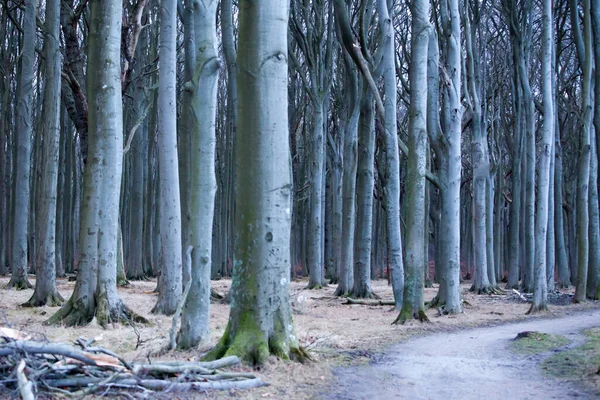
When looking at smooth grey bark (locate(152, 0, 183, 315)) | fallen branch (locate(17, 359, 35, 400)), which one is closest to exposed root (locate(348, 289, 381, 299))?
smooth grey bark (locate(152, 0, 183, 315))

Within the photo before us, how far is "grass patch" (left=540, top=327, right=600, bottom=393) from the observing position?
21.8ft

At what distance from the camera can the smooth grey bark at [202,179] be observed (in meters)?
7.32

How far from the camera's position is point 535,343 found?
9.17 metres

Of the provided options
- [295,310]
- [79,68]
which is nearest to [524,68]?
[295,310]

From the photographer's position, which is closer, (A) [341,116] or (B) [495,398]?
(B) [495,398]

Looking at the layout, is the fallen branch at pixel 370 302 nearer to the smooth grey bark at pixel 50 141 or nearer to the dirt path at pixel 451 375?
the dirt path at pixel 451 375

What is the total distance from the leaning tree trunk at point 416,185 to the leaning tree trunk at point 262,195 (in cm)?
496

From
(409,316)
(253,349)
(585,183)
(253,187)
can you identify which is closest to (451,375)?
(253,349)

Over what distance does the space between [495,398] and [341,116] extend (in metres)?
18.3

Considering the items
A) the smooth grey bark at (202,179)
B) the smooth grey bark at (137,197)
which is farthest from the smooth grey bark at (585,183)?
the smooth grey bark at (137,197)

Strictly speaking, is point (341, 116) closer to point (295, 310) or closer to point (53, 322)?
point (295, 310)

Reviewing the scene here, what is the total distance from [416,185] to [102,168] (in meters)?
5.27

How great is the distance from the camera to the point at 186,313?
732 centimetres

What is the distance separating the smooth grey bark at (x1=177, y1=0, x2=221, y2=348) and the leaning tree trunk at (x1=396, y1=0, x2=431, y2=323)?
4.70 m
